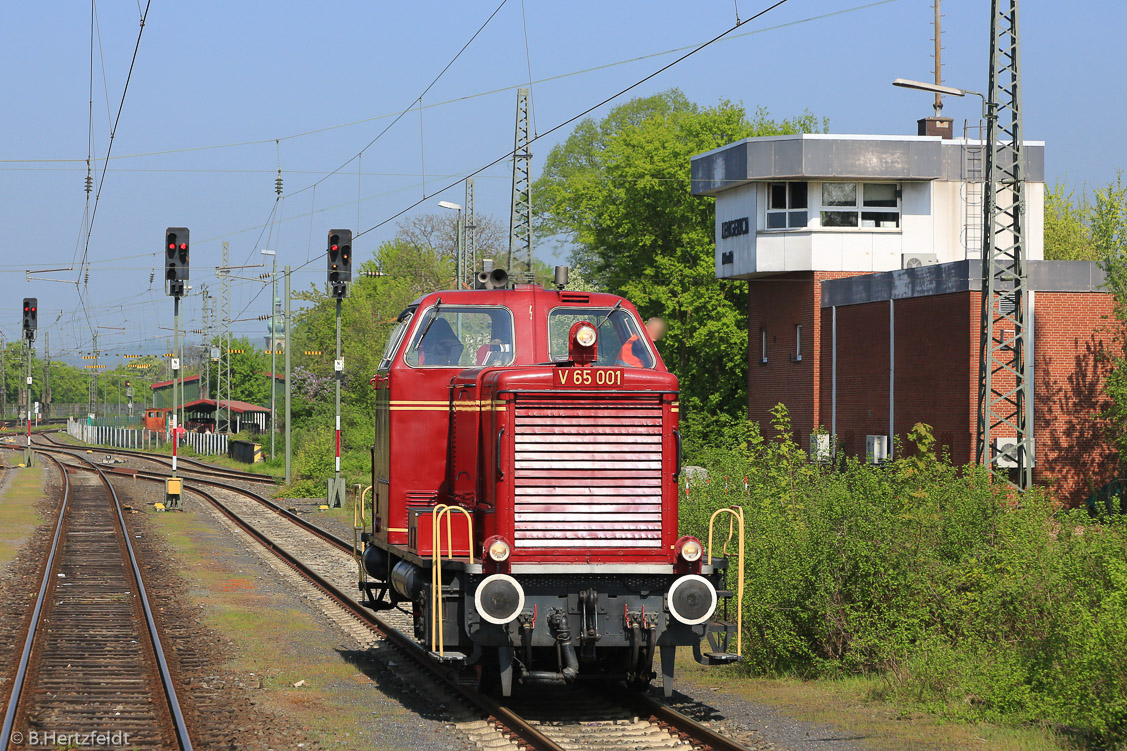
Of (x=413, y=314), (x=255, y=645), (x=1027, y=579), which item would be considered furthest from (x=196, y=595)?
(x=1027, y=579)

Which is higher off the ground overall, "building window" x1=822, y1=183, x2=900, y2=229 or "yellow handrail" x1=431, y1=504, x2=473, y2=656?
"building window" x1=822, y1=183, x2=900, y2=229

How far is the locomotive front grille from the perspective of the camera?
9.62 meters

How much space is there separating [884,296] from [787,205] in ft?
23.4

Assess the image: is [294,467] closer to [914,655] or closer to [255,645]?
[255,645]

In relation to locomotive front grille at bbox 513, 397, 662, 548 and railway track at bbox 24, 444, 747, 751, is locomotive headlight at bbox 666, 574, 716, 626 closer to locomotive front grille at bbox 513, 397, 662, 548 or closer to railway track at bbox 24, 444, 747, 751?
locomotive front grille at bbox 513, 397, 662, 548

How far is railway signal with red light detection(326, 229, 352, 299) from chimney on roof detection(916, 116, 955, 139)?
22797mm

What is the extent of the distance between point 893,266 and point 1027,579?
94.3 feet

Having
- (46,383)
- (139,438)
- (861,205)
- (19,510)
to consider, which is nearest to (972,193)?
(861,205)

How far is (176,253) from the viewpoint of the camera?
99.6 ft

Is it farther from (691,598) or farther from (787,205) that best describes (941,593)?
(787,205)

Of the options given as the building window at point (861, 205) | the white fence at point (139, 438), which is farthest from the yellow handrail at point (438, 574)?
the white fence at point (139, 438)

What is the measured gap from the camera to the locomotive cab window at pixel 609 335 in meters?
11.0

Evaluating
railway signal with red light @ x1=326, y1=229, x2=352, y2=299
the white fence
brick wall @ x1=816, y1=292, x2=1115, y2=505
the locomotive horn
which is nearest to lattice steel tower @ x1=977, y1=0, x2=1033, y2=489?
brick wall @ x1=816, y1=292, x2=1115, y2=505

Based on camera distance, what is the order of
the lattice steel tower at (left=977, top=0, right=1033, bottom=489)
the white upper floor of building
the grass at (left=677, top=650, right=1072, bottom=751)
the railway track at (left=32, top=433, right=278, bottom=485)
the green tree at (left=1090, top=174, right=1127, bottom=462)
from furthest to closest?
the railway track at (left=32, top=433, right=278, bottom=485) < the white upper floor of building < the green tree at (left=1090, top=174, right=1127, bottom=462) < the lattice steel tower at (left=977, top=0, right=1033, bottom=489) < the grass at (left=677, top=650, right=1072, bottom=751)
